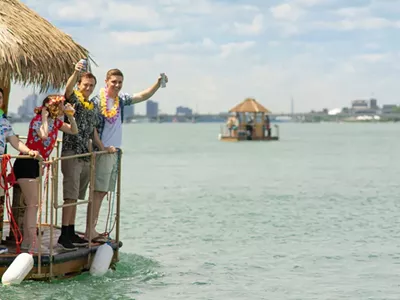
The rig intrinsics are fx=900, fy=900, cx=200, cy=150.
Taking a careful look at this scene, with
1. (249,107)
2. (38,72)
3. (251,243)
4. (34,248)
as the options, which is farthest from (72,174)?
(249,107)

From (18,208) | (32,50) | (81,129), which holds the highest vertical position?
(32,50)

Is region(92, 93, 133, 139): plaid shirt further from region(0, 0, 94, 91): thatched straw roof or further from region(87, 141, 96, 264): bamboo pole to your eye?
region(0, 0, 94, 91): thatched straw roof

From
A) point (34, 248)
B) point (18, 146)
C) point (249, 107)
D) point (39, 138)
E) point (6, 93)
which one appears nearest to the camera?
point (18, 146)

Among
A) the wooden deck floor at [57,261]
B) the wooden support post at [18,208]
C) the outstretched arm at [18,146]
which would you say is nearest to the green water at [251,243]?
the wooden deck floor at [57,261]

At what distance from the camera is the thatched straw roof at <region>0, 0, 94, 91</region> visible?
9539mm

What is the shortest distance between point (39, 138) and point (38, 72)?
2.72 feet

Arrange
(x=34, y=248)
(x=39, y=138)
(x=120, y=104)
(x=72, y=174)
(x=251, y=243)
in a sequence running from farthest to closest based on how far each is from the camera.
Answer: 1. (x=251, y=243)
2. (x=120, y=104)
3. (x=72, y=174)
4. (x=34, y=248)
5. (x=39, y=138)

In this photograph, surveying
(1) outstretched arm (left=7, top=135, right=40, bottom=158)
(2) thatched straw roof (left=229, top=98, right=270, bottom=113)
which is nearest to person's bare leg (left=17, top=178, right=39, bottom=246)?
(1) outstretched arm (left=7, top=135, right=40, bottom=158)

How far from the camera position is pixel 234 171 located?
3628 cm

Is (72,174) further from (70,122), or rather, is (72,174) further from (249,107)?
(249,107)

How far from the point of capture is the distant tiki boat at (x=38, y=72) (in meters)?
9.40

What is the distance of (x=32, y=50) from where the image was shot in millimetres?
9812

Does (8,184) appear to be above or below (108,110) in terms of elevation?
below

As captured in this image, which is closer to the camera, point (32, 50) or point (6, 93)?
point (32, 50)
